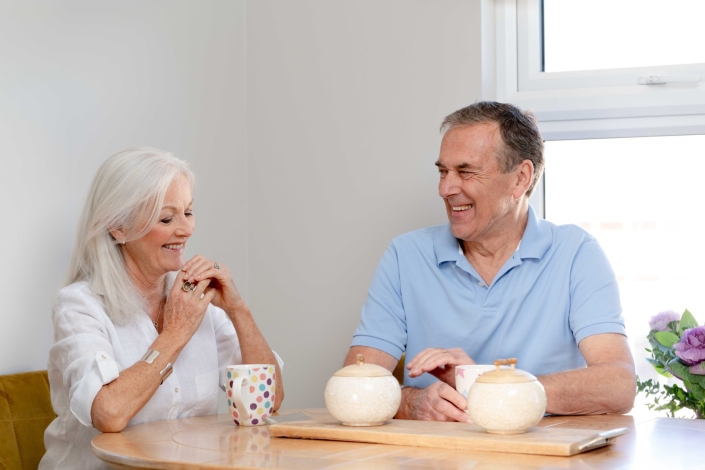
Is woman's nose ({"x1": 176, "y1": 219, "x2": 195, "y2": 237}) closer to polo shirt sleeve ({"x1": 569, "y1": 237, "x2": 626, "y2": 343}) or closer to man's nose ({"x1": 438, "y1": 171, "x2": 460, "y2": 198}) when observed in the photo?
man's nose ({"x1": 438, "y1": 171, "x2": 460, "y2": 198})

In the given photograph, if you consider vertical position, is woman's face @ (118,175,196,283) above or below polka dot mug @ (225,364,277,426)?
above

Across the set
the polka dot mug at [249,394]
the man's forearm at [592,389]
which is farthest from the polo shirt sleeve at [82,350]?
the man's forearm at [592,389]

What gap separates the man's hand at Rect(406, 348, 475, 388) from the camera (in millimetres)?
1533

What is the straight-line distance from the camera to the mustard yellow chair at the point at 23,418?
1.77 meters

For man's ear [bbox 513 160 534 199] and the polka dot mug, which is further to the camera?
man's ear [bbox 513 160 534 199]

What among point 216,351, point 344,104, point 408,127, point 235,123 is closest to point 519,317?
point 216,351

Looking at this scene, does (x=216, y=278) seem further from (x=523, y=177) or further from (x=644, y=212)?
(x=644, y=212)

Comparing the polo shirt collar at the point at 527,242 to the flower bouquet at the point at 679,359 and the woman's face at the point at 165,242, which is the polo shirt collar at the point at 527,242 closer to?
the flower bouquet at the point at 679,359

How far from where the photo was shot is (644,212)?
8.59 feet

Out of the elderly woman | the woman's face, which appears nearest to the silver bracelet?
the elderly woman

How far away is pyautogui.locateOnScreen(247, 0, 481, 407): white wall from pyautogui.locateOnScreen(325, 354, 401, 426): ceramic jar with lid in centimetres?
137

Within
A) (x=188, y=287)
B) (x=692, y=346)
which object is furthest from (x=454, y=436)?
(x=692, y=346)

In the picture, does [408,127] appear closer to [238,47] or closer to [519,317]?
[238,47]

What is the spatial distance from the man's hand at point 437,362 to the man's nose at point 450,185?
1.80 feet
